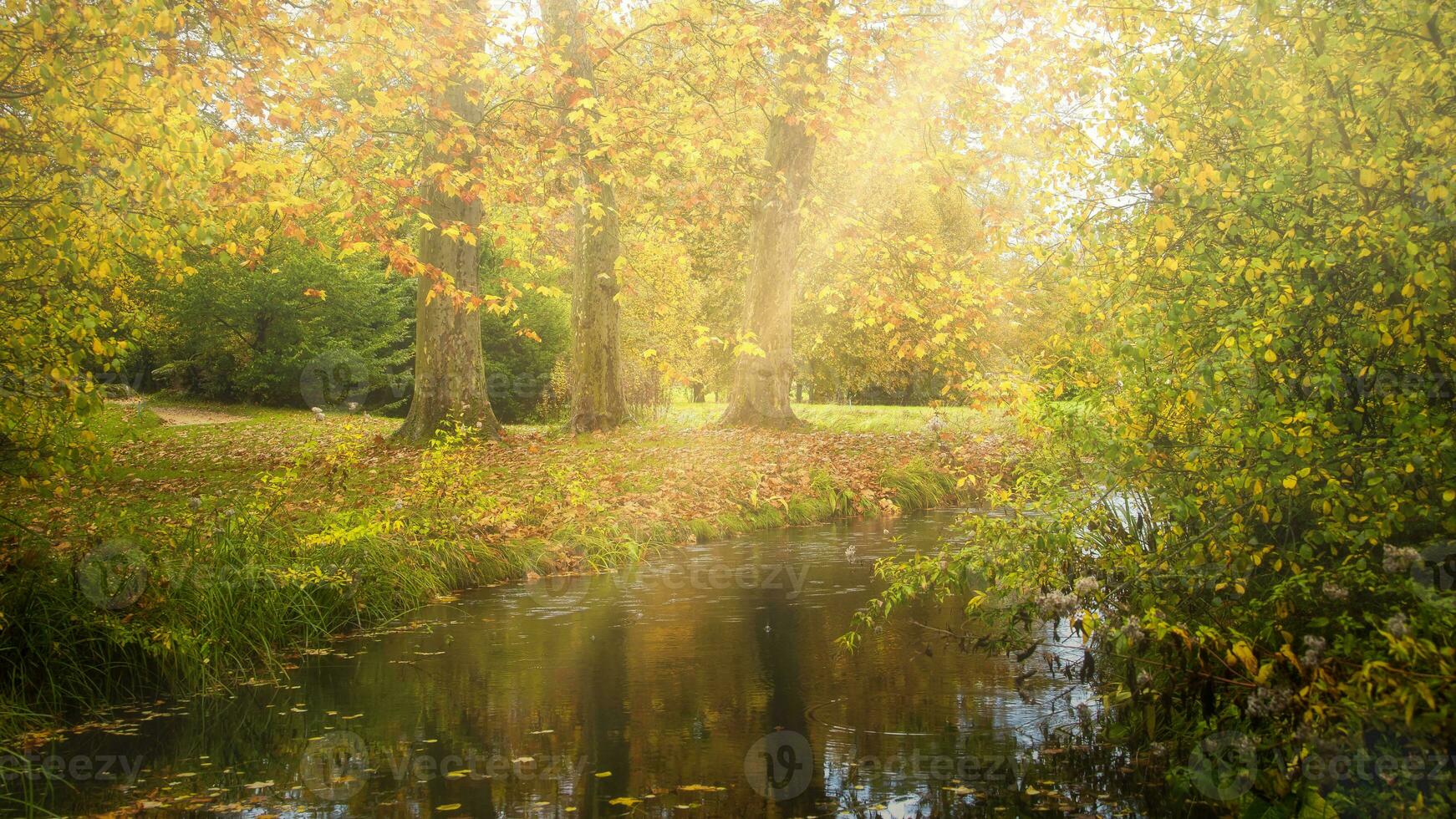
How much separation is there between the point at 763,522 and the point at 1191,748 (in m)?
8.68

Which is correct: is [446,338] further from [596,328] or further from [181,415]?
[181,415]

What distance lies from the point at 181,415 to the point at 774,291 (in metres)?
15.7

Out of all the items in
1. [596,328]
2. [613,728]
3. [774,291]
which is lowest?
[613,728]

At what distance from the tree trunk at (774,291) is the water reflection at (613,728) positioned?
1080 cm

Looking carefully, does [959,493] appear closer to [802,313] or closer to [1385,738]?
[1385,738]

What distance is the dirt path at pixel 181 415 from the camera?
23.1 metres

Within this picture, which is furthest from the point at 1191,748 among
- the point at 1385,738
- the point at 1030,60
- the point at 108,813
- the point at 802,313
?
the point at 802,313

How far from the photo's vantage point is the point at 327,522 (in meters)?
8.91

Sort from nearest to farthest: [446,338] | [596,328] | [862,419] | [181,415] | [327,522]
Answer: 1. [327,522]
2. [446,338]
3. [596,328]
4. [181,415]
5. [862,419]

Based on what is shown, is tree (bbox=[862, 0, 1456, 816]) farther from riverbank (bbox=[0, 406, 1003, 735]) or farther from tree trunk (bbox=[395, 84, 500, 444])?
tree trunk (bbox=[395, 84, 500, 444])

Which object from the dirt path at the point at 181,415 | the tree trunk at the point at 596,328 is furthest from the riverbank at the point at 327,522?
the dirt path at the point at 181,415

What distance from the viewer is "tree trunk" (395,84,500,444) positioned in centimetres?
1595

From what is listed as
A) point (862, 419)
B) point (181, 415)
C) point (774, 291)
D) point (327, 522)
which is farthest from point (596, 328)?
point (181, 415)

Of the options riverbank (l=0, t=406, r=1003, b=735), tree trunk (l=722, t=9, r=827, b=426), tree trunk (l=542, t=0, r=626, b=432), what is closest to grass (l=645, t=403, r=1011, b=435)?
tree trunk (l=722, t=9, r=827, b=426)
